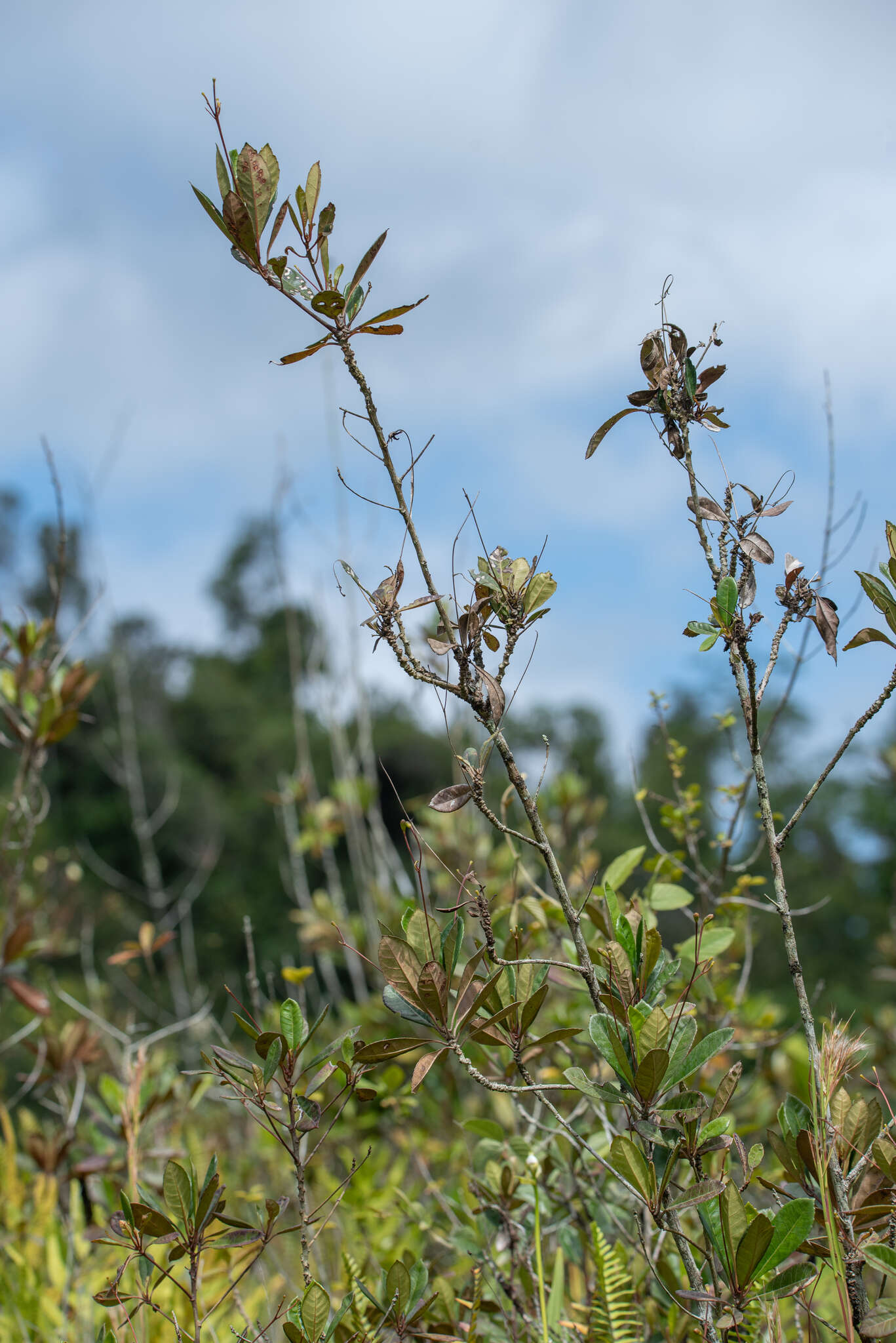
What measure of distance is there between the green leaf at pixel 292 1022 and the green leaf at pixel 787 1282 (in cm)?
60

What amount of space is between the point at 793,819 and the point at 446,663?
452 millimetres

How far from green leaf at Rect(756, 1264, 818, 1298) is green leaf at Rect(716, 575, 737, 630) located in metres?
0.71

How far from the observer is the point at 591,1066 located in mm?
1955

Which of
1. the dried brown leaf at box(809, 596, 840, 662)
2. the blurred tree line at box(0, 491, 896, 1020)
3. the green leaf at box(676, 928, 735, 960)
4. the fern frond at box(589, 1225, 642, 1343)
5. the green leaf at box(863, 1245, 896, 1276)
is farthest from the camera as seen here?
the blurred tree line at box(0, 491, 896, 1020)

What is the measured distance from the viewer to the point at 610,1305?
1.24 metres

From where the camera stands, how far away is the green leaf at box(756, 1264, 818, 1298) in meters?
0.96

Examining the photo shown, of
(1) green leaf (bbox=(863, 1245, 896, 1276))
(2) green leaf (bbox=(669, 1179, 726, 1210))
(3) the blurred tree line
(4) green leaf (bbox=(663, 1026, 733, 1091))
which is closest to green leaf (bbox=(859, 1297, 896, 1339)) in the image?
(1) green leaf (bbox=(863, 1245, 896, 1276))

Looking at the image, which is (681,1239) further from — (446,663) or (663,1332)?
(446,663)

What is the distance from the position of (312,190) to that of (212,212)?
0.14 m

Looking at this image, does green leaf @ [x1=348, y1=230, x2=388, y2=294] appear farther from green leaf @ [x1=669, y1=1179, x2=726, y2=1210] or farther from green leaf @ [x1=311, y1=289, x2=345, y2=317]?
green leaf @ [x1=669, y1=1179, x2=726, y2=1210]

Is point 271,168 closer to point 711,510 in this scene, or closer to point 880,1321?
point 711,510

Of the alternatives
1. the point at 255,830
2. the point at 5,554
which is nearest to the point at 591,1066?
the point at 255,830

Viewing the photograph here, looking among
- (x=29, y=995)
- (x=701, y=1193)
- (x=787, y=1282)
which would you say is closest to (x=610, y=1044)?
(x=701, y=1193)

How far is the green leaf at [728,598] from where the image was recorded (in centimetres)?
110
